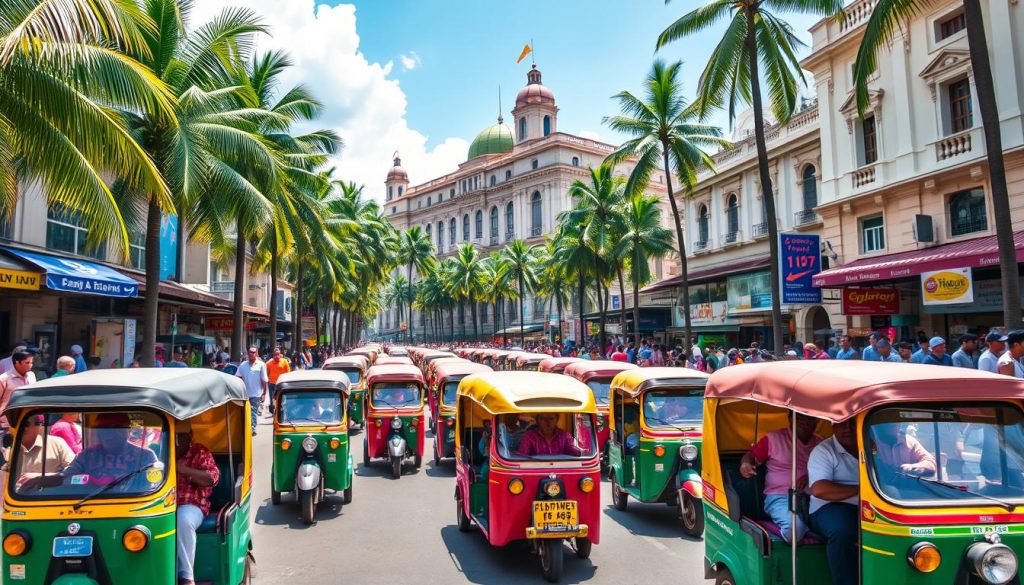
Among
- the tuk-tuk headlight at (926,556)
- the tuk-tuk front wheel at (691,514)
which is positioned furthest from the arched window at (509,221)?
the tuk-tuk headlight at (926,556)

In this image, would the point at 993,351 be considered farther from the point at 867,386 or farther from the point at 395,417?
the point at 395,417

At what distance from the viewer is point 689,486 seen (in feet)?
29.3

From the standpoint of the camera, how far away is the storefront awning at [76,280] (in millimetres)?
15125

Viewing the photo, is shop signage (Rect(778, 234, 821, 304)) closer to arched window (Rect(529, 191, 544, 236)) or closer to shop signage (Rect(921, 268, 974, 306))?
shop signage (Rect(921, 268, 974, 306))

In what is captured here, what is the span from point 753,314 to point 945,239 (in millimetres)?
9770

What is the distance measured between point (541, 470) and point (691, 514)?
2726mm

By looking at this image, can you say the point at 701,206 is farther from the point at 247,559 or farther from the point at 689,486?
the point at 247,559

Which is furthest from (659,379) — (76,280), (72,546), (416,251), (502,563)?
(416,251)

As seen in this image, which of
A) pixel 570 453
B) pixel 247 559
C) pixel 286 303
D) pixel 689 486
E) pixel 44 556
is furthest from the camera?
pixel 286 303

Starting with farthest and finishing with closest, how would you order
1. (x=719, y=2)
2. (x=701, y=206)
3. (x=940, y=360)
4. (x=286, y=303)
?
(x=286, y=303)
(x=701, y=206)
(x=719, y=2)
(x=940, y=360)

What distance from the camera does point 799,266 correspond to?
23.2 meters

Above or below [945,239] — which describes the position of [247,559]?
below

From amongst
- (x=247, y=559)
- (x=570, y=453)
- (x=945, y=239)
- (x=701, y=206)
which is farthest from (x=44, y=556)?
(x=701, y=206)

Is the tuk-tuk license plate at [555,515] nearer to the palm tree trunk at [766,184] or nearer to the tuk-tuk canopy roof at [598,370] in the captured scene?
the tuk-tuk canopy roof at [598,370]
